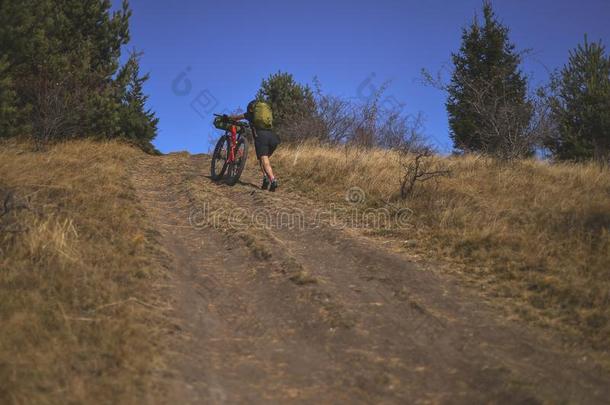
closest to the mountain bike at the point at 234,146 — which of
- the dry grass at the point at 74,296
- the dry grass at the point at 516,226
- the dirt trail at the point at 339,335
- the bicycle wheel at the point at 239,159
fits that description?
the bicycle wheel at the point at 239,159

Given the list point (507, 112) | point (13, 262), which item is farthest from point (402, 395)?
point (507, 112)

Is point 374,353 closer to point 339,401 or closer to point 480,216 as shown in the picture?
point 339,401

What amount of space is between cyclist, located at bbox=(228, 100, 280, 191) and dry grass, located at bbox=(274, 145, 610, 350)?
0.78 m

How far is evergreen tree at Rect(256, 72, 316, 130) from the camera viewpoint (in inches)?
832

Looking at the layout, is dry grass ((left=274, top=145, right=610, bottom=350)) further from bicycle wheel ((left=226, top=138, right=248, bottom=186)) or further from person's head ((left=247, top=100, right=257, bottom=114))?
person's head ((left=247, top=100, right=257, bottom=114))

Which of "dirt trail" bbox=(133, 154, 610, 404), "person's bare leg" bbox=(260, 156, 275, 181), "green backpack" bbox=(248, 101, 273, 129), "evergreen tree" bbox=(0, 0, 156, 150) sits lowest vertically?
"dirt trail" bbox=(133, 154, 610, 404)

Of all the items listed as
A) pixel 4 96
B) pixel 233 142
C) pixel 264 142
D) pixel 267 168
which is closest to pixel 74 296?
pixel 267 168

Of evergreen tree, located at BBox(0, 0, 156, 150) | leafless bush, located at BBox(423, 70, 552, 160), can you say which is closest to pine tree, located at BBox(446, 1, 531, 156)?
leafless bush, located at BBox(423, 70, 552, 160)

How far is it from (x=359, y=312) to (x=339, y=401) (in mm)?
1408

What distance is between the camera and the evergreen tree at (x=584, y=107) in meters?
14.8

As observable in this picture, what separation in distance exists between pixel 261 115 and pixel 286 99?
42.3 ft

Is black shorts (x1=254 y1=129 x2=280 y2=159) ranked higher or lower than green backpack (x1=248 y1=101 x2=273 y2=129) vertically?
lower

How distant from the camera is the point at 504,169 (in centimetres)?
1038

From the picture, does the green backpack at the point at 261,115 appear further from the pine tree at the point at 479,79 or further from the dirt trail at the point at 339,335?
the pine tree at the point at 479,79
